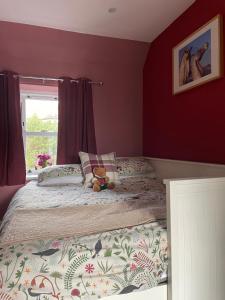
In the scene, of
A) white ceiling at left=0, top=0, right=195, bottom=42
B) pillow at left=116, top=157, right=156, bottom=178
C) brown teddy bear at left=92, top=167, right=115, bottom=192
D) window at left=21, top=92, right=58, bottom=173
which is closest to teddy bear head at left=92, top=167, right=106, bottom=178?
brown teddy bear at left=92, top=167, right=115, bottom=192

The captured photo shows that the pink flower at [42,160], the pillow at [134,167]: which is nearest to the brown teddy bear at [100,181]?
the pillow at [134,167]

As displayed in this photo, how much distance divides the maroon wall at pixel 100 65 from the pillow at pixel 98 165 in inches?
19.2

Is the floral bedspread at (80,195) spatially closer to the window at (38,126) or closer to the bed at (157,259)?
the bed at (157,259)

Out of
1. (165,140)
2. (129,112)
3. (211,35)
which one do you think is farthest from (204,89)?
(129,112)

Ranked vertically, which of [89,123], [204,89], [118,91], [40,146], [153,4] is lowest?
[40,146]

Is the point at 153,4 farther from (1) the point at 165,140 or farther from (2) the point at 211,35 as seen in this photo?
(1) the point at 165,140

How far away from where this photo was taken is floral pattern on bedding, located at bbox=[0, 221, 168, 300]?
86cm

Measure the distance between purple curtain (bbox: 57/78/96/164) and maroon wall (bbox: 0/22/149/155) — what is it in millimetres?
137

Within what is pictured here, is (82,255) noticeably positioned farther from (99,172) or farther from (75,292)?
(99,172)

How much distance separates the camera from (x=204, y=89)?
Answer: 1910 millimetres

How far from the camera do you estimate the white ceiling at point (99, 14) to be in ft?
6.76

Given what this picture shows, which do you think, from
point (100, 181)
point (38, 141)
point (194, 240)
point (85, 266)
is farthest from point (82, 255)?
point (38, 141)

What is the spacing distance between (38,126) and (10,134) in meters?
0.45

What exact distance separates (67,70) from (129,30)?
847 mm
